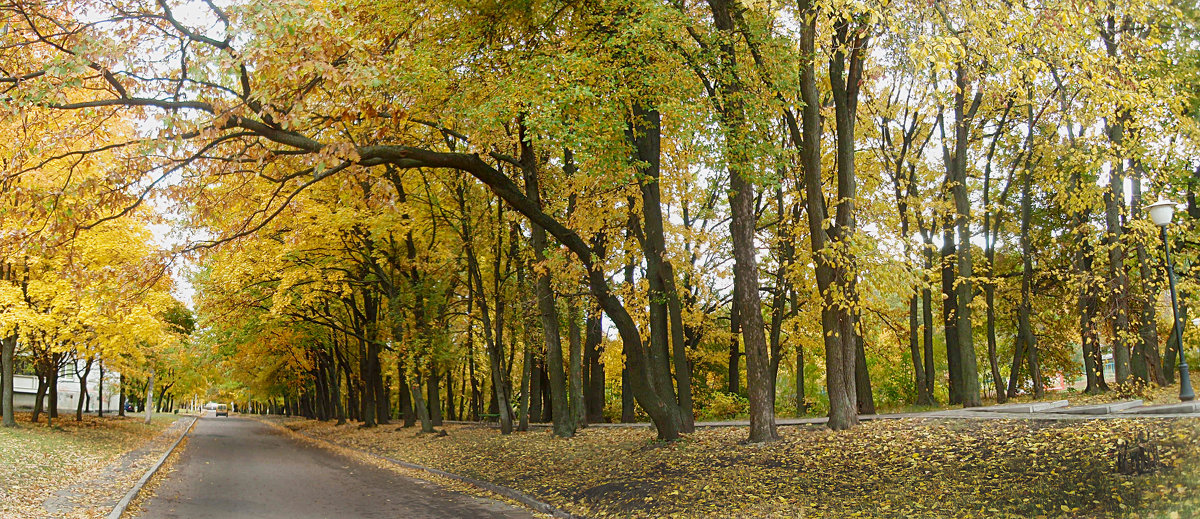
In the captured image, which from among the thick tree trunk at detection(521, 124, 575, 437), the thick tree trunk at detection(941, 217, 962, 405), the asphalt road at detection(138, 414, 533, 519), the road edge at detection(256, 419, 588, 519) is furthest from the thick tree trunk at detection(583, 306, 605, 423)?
the thick tree trunk at detection(941, 217, 962, 405)

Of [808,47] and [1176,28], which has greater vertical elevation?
[1176,28]

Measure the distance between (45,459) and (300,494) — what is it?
712 cm

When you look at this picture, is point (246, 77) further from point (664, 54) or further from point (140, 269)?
point (664, 54)

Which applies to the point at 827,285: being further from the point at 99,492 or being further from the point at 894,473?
the point at 99,492

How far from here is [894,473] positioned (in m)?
9.05

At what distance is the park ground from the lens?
6.95 meters

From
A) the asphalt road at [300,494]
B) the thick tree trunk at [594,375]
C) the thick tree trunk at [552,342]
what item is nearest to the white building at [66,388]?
the thick tree trunk at [594,375]

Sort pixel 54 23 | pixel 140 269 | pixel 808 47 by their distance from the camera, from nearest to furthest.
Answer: pixel 54 23 → pixel 140 269 → pixel 808 47

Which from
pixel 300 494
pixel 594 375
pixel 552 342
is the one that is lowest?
pixel 300 494

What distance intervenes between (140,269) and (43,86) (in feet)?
10.2

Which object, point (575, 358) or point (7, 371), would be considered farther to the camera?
point (7, 371)

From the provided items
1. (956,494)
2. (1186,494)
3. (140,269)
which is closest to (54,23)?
(140,269)

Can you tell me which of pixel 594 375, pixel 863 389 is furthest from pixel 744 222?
pixel 594 375

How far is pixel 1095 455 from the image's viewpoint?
7867 millimetres
